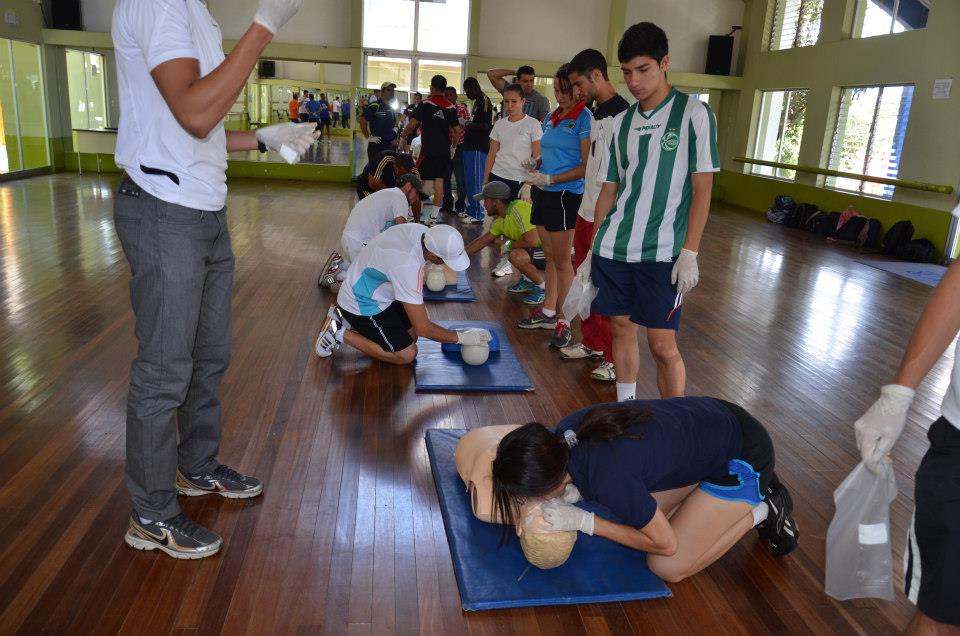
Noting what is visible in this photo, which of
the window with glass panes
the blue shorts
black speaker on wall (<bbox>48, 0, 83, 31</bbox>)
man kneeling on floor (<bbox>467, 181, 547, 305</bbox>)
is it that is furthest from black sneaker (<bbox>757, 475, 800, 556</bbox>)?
black speaker on wall (<bbox>48, 0, 83, 31</bbox>)

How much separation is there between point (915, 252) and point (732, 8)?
21.1ft

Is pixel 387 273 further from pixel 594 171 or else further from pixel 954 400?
pixel 954 400

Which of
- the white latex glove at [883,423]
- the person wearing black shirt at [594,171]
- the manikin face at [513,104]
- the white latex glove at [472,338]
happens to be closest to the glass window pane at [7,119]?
the manikin face at [513,104]

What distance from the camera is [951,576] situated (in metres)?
1.10

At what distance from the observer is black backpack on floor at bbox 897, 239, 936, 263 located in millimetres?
7512

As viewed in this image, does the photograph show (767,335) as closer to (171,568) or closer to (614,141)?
(614,141)

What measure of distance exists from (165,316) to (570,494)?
1.12 metres

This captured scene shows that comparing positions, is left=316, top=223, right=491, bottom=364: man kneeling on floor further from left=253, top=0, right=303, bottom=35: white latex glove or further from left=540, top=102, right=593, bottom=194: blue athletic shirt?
left=253, top=0, right=303, bottom=35: white latex glove

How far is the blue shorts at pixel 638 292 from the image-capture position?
2.56m

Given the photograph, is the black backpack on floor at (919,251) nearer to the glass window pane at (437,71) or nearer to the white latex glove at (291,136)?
the glass window pane at (437,71)

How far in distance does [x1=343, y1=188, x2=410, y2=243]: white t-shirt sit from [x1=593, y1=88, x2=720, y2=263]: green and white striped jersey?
213 cm

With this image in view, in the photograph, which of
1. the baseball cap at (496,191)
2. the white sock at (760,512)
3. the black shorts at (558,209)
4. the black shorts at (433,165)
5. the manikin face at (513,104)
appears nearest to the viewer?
the white sock at (760,512)

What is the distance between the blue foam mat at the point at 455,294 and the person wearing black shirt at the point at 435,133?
257 cm

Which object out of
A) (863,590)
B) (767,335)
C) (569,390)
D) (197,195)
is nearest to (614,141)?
(569,390)
